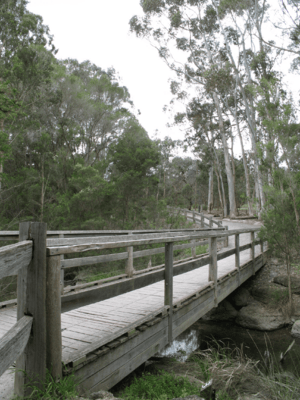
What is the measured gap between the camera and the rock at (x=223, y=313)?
827 centimetres

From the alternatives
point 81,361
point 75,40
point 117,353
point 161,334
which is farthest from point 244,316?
point 75,40

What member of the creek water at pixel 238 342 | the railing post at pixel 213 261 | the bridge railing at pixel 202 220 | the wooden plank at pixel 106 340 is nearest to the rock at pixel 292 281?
the creek water at pixel 238 342

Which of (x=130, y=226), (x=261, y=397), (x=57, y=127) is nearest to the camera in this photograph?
(x=261, y=397)

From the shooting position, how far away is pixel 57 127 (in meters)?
18.9

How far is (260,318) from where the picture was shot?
25.4 ft

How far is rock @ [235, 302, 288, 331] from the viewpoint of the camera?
7.43m

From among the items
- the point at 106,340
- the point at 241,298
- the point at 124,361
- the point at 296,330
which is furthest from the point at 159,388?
the point at 241,298

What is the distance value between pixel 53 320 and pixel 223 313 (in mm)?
7361

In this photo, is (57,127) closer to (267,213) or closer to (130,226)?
(130,226)

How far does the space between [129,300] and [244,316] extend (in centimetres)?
493

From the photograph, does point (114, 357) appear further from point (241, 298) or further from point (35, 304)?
point (241, 298)

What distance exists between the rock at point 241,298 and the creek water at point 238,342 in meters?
0.78

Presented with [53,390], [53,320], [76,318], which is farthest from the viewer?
[76,318]

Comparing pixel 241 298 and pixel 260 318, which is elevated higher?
pixel 241 298
